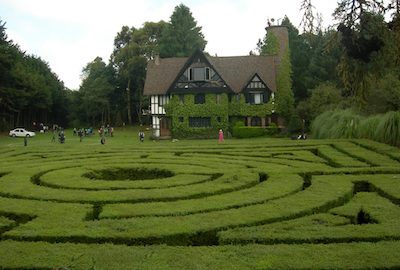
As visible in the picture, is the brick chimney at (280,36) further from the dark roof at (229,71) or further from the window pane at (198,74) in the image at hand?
the window pane at (198,74)

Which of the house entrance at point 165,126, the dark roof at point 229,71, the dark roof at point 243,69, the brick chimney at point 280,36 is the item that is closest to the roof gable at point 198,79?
the dark roof at point 229,71

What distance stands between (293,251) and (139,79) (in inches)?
2758

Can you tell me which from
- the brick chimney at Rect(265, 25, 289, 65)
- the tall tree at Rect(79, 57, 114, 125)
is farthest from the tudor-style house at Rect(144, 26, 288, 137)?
the tall tree at Rect(79, 57, 114, 125)

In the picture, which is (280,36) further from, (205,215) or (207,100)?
(205,215)

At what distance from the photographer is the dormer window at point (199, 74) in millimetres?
52784

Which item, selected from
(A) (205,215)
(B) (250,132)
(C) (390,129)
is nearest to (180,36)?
(B) (250,132)

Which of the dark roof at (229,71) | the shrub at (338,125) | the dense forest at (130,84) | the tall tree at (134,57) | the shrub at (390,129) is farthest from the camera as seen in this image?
the tall tree at (134,57)

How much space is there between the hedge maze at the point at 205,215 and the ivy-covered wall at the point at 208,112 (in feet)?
101

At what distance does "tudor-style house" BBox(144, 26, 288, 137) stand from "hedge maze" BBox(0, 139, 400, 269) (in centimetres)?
3098

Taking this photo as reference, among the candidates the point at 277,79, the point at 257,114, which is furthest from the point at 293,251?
the point at 277,79

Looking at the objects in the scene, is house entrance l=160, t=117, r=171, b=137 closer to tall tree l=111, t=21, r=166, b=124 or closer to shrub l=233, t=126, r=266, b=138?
shrub l=233, t=126, r=266, b=138

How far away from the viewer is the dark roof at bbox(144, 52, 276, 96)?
55.3 meters

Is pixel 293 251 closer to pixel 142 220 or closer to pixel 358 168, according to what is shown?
pixel 142 220

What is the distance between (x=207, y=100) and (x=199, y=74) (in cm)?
304
